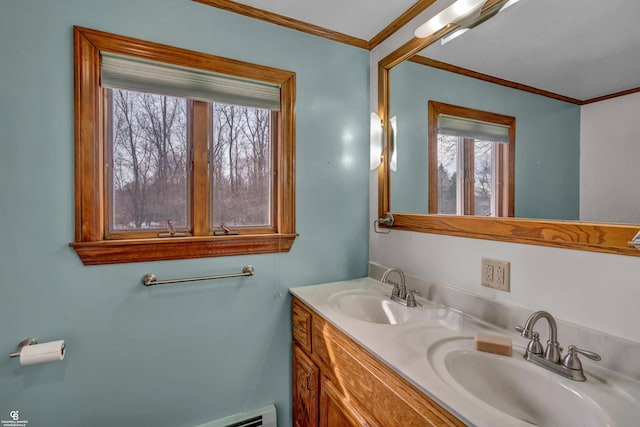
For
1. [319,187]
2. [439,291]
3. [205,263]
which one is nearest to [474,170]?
[439,291]

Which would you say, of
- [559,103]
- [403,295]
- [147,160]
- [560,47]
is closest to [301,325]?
[403,295]

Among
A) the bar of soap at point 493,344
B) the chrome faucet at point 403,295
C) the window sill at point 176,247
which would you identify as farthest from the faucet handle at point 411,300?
the window sill at point 176,247

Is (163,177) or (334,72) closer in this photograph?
(163,177)

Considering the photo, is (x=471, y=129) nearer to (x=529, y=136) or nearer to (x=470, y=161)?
(x=470, y=161)

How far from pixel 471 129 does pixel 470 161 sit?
0.14 m

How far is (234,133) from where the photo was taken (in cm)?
162

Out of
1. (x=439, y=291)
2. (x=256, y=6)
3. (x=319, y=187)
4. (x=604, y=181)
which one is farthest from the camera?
(x=319, y=187)

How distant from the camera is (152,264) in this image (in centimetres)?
139

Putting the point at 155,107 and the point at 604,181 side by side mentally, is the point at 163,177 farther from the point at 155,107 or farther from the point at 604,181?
the point at 604,181

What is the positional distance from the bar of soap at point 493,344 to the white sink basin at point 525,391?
0.7 inches

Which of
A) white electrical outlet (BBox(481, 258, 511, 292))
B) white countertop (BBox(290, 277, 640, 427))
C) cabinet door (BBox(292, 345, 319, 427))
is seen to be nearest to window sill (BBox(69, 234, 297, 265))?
white countertop (BBox(290, 277, 640, 427))

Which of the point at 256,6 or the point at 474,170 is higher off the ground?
the point at 256,6

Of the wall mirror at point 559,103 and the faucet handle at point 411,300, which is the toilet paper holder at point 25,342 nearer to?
the faucet handle at point 411,300

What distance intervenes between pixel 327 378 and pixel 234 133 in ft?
4.17
